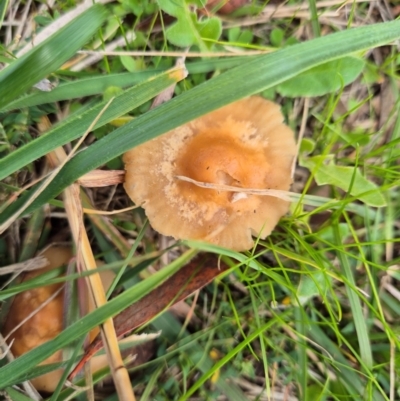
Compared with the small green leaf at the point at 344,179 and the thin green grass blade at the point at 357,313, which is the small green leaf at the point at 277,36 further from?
the thin green grass blade at the point at 357,313

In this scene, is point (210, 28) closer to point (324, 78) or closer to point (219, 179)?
point (324, 78)

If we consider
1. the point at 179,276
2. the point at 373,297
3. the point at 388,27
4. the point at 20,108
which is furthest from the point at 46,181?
the point at 373,297

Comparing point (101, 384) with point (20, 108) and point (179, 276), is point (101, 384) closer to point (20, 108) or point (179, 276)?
point (179, 276)

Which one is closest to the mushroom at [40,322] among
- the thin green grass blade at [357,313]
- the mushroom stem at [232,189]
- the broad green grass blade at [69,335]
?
the broad green grass blade at [69,335]

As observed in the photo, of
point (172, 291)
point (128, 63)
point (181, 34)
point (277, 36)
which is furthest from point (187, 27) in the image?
point (172, 291)

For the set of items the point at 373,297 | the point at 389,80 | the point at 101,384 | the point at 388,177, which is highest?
the point at 389,80
